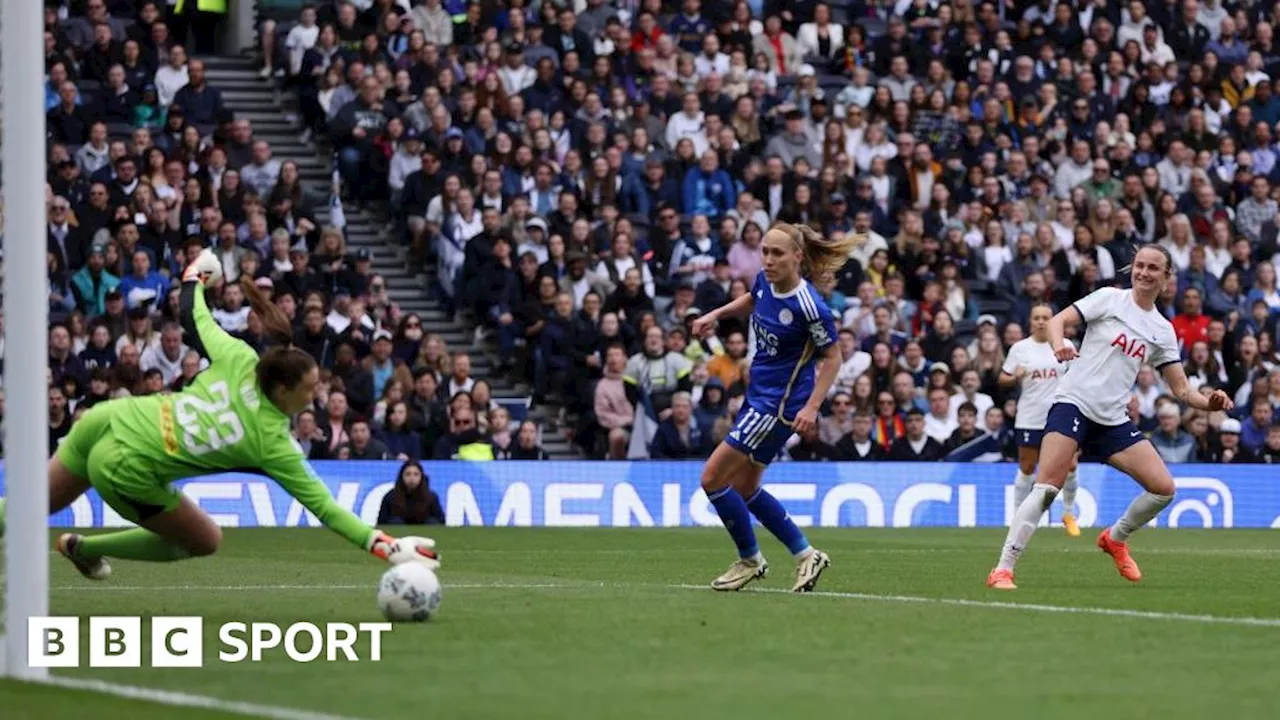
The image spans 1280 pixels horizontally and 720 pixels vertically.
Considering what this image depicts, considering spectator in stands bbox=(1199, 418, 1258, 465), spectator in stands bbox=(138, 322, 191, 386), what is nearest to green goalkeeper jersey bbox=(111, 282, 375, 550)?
spectator in stands bbox=(138, 322, 191, 386)

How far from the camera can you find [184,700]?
8.80 m

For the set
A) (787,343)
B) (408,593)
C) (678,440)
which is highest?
(787,343)

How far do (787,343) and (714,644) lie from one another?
401 centimetres

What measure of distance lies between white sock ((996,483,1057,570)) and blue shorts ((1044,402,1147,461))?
0.41m

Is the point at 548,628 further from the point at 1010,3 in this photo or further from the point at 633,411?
the point at 1010,3

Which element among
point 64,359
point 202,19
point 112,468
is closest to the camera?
point 112,468

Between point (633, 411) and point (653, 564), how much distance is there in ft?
28.6

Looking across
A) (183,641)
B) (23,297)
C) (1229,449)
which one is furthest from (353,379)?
(23,297)

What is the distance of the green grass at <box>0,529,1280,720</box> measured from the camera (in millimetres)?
8805

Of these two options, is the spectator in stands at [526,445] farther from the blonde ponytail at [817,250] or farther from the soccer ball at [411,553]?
the soccer ball at [411,553]

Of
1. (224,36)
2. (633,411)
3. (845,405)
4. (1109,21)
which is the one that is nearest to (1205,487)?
(845,405)

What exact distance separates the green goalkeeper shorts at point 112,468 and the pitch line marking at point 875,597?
7.04 ft

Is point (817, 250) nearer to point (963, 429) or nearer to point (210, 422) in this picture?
point (210, 422)

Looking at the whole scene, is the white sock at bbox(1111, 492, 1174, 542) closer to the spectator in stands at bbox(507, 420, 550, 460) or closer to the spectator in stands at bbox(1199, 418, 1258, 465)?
the spectator in stands at bbox(507, 420, 550, 460)
